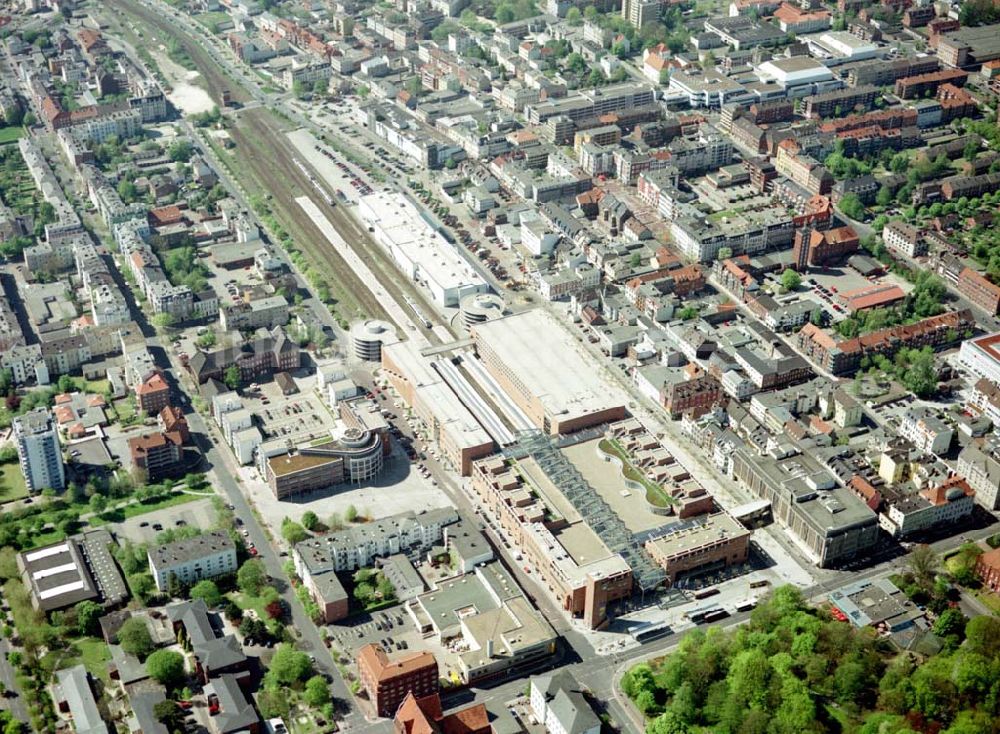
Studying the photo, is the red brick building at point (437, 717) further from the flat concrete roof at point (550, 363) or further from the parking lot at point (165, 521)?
the flat concrete roof at point (550, 363)

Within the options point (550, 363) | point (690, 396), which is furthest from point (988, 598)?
point (550, 363)

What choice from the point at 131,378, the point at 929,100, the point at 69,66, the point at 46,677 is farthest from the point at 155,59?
the point at 46,677

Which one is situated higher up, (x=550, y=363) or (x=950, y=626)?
(x=550, y=363)

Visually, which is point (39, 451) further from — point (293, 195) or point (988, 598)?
point (988, 598)

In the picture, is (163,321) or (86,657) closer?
(86,657)

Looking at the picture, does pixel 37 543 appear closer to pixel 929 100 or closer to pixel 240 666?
pixel 240 666

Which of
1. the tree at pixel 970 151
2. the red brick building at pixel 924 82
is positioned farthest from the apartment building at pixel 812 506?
the red brick building at pixel 924 82
